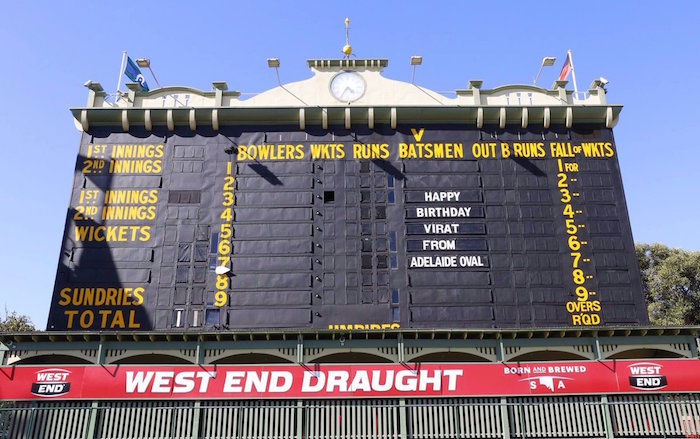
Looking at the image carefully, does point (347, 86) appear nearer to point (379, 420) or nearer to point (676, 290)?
point (379, 420)

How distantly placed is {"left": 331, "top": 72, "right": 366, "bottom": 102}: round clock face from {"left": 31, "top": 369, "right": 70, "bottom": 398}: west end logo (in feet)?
54.5

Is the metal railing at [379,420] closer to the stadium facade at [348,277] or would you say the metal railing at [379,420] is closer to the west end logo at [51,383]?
the stadium facade at [348,277]

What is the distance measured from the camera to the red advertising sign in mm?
22688

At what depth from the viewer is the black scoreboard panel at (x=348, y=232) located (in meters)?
24.3

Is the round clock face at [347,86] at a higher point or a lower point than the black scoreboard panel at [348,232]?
higher

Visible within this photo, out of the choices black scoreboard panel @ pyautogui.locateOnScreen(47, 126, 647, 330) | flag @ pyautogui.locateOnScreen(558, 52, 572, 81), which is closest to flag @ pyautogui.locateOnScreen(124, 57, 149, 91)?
A: black scoreboard panel @ pyautogui.locateOnScreen(47, 126, 647, 330)

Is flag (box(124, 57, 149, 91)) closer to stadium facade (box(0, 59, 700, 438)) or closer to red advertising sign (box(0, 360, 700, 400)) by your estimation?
stadium facade (box(0, 59, 700, 438))

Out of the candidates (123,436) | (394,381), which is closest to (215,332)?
(123,436)

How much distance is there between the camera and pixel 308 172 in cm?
2698

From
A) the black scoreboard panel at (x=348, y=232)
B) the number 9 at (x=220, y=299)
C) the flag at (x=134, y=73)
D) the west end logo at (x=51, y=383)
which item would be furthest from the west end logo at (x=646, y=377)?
the flag at (x=134, y=73)

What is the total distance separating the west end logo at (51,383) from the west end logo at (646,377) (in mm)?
21185

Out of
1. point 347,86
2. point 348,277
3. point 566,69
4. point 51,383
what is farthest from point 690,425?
point 51,383

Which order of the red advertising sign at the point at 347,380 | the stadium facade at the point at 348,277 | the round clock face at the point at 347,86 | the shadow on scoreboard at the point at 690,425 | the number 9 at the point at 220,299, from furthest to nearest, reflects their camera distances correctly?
the round clock face at the point at 347,86, the number 9 at the point at 220,299, the red advertising sign at the point at 347,380, the stadium facade at the point at 348,277, the shadow on scoreboard at the point at 690,425

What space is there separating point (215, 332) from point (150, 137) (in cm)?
1003
